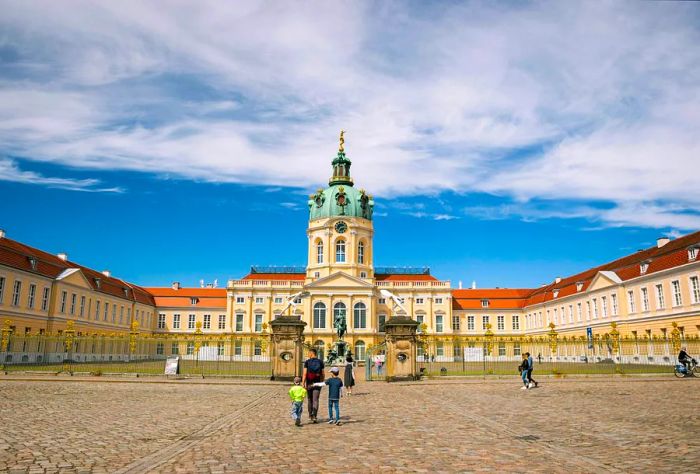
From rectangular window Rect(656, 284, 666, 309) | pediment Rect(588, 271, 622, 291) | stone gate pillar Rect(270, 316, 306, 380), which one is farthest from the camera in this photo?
pediment Rect(588, 271, 622, 291)

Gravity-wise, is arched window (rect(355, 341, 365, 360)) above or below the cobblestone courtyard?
above

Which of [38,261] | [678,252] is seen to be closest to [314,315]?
[38,261]

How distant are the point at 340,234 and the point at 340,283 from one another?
7.26 meters

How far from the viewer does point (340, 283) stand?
72.8 metres

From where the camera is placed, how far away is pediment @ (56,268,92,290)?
55.8 metres

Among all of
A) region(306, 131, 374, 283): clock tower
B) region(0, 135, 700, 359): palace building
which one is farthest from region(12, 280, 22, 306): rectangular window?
region(306, 131, 374, 283): clock tower

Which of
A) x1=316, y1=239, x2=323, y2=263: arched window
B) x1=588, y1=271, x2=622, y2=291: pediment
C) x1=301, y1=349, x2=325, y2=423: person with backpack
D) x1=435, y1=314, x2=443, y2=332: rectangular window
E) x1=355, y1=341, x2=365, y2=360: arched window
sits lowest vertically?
x1=301, y1=349, x2=325, y2=423: person with backpack

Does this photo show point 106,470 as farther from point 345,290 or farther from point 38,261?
point 345,290

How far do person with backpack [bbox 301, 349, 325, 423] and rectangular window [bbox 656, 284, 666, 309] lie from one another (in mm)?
42253

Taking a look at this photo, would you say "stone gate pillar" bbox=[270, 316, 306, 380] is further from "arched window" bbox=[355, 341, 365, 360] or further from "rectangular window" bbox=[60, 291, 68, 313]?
"arched window" bbox=[355, 341, 365, 360]

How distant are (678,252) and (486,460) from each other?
43.9 m

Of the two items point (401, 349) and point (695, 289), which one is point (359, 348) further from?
point (401, 349)

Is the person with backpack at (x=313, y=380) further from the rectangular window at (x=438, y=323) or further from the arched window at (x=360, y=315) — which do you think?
the rectangular window at (x=438, y=323)

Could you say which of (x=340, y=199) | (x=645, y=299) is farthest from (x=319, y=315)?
(x=645, y=299)
